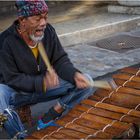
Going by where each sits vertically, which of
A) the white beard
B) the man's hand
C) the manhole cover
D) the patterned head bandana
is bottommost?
the manhole cover

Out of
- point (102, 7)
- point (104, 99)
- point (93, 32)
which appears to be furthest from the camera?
point (102, 7)

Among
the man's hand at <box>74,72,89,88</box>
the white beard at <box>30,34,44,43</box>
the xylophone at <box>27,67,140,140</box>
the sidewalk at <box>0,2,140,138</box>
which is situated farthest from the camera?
the sidewalk at <box>0,2,140,138</box>

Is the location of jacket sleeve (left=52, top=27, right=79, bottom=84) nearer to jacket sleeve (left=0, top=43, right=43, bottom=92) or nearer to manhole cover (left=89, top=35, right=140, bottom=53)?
Result: jacket sleeve (left=0, top=43, right=43, bottom=92)

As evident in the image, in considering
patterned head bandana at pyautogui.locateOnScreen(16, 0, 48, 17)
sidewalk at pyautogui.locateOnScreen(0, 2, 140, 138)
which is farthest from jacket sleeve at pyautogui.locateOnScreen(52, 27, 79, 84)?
sidewalk at pyautogui.locateOnScreen(0, 2, 140, 138)

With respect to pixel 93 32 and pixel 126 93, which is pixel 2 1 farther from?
pixel 126 93

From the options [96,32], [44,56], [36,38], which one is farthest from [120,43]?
[36,38]

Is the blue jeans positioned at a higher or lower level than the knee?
lower

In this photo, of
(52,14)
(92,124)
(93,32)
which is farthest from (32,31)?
(52,14)

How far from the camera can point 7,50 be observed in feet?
13.3

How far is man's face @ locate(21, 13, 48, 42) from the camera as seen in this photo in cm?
393

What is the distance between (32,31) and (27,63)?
34cm

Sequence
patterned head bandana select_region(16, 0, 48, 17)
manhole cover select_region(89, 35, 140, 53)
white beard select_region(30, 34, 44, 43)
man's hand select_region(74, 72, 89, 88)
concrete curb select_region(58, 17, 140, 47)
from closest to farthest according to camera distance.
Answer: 1. patterned head bandana select_region(16, 0, 48, 17)
2. white beard select_region(30, 34, 44, 43)
3. man's hand select_region(74, 72, 89, 88)
4. manhole cover select_region(89, 35, 140, 53)
5. concrete curb select_region(58, 17, 140, 47)

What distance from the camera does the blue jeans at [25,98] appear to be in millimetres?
3955

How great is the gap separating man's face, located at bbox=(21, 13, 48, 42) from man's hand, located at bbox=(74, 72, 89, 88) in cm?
52
